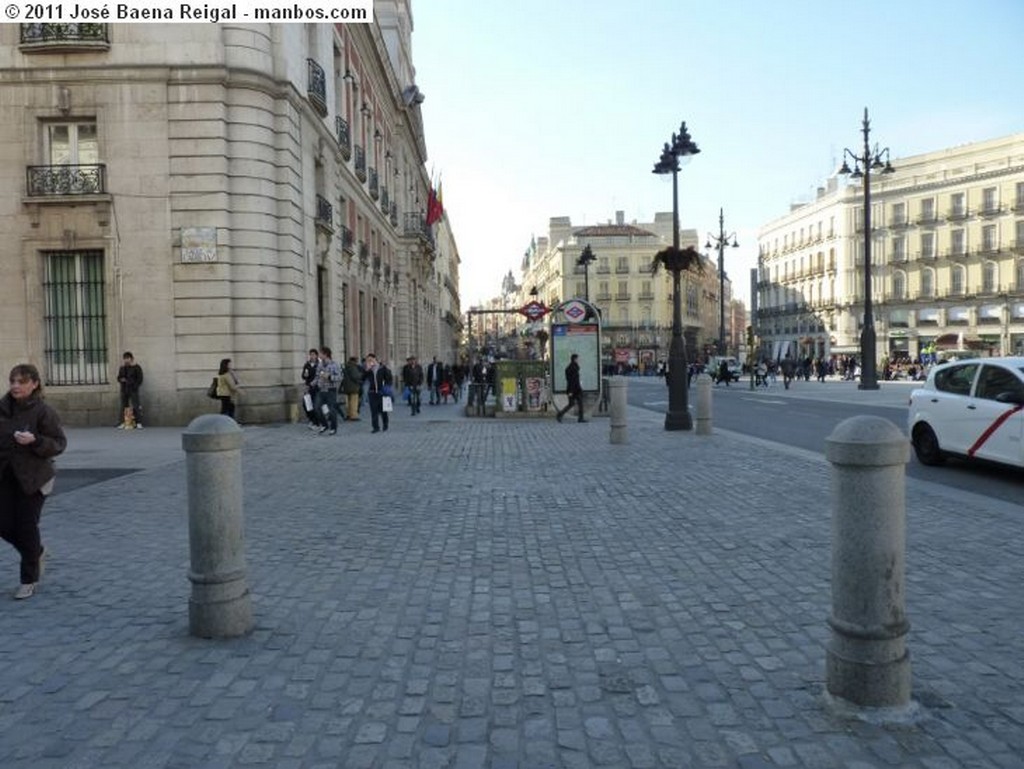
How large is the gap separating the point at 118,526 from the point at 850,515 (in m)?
6.55

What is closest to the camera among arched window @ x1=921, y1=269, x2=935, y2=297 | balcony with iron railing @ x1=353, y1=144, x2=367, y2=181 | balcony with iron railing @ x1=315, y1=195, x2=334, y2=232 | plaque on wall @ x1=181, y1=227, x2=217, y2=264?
plaque on wall @ x1=181, y1=227, x2=217, y2=264

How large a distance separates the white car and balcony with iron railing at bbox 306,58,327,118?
16640 mm

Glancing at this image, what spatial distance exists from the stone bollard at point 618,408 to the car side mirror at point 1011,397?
Result: 5.39m

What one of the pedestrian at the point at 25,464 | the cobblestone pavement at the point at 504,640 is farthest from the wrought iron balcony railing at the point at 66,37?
the pedestrian at the point at 25,464

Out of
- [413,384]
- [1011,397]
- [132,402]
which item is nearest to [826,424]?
[1011,397]

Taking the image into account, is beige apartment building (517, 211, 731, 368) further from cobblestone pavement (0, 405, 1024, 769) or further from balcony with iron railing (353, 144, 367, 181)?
cobblestone pavement (0, 405, 1024, 769)

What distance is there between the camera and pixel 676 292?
56.2 feet

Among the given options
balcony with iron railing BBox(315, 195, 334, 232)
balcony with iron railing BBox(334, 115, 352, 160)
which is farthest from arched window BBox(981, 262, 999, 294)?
balcony with iron railing BBox(315, 195, 334, 232)

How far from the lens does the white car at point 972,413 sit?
996 cm

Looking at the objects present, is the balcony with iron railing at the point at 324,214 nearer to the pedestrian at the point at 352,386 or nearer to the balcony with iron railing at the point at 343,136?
the balcony with iron railing at the point at 343,136

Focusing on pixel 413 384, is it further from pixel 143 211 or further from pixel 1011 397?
pixel 1011 397

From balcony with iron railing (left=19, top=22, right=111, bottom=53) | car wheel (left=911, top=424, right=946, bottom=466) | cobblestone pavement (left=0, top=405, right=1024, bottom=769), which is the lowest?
cobblestone pavement (left=0, top=405, right=1024, bottom=769)

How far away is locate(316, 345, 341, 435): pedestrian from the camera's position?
16.7 meters

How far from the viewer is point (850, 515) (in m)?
3.53
